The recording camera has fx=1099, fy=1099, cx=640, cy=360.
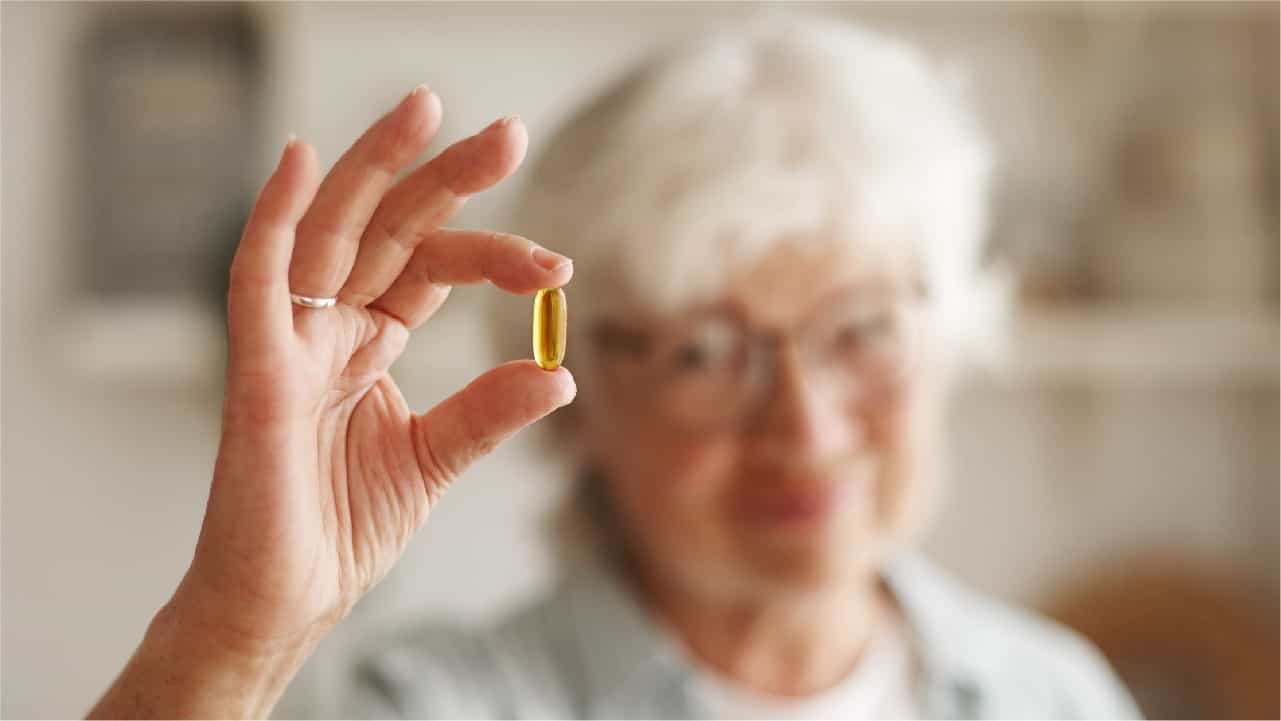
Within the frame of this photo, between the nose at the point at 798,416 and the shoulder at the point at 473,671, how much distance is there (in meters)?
0.30

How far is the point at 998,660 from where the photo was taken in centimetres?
117

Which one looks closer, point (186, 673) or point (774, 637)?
point (186, 673)

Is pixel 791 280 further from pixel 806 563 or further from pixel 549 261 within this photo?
pixel 549 261

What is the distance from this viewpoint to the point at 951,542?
1.93m

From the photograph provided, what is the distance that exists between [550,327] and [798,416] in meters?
0.53

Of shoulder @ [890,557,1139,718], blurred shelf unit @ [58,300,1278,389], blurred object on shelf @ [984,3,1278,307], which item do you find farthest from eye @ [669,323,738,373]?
blurred object on shelf @ [984,3,1278,307]

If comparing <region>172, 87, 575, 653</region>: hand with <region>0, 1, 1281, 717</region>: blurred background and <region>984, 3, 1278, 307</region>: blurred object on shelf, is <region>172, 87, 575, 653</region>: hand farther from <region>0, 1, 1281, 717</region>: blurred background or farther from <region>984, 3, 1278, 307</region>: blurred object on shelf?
<region>984, 3, 1278, 307</region>: blurred object on shelf

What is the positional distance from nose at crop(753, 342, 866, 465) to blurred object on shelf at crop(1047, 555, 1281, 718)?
3.34ft

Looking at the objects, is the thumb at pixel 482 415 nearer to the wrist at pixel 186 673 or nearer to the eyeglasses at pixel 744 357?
the wrist at pixel 186 673

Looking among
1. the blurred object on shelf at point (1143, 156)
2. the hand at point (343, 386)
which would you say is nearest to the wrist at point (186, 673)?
the hand at point (343, 386)

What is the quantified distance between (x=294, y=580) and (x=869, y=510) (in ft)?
2.25

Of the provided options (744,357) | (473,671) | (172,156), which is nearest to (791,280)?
(744,357)

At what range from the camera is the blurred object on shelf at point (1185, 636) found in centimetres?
174

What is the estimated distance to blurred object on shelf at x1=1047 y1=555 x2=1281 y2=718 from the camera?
1738mm
